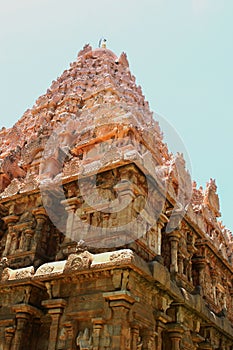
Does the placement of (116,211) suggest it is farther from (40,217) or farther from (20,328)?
(20,328)

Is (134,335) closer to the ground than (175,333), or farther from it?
closer to the ground

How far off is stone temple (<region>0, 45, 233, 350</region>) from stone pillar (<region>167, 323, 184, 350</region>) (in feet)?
0.10

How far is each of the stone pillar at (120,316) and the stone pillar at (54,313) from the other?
1479mm

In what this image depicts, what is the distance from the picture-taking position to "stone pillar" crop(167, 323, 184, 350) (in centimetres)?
1163

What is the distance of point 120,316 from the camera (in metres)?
9.59

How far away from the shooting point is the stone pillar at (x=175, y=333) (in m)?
11.6

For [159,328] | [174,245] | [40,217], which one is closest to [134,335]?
[159,328]

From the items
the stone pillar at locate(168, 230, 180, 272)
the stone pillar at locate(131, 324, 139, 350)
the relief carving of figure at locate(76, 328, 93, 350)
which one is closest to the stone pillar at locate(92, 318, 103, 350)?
the relief carving of figure at locate(76, 328, 93, 350)

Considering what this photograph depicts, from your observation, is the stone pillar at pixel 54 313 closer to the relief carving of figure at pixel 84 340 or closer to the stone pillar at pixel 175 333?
the relief carving of figure at pixel 84 340

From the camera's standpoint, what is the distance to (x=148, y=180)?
12.7 metres

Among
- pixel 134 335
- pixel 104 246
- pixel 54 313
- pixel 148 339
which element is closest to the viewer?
pixel 134 335

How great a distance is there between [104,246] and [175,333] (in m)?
3.39

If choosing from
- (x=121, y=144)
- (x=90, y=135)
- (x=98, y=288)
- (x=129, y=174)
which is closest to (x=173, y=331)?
(x=98, y=288)

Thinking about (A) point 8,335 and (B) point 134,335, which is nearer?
(B) point 134,335
